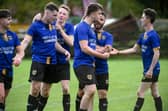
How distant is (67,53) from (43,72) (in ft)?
2.26

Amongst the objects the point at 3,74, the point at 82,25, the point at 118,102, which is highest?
the point at 82,25

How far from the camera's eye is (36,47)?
10.4m

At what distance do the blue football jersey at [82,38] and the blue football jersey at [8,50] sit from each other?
1.05 meters

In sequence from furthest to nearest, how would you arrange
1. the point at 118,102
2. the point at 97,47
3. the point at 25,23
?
the point at 25,23, the point at 118,102, the point at 97,47

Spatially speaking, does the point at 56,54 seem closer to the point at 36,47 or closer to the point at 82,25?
the point at 36,47

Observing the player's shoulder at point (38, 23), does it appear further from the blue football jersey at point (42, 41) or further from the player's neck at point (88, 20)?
the player's neck at point (88, 20)

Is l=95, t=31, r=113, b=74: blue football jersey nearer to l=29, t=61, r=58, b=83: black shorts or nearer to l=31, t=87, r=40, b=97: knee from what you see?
l=29, t=61, r=58, b=83: black shorts

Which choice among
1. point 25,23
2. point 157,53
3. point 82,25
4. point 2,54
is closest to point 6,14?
point 2,54

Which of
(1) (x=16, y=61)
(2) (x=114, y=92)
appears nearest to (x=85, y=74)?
(1) (x=16, y=61)

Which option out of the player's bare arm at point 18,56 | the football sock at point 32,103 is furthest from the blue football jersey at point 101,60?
the player's bare arm at point 18,56

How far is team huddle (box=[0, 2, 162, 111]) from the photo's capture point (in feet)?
31.4

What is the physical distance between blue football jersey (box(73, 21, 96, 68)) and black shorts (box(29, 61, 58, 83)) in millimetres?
926

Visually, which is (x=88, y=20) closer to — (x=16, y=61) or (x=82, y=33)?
(x=82, y=33)

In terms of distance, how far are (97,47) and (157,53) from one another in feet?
3.57
